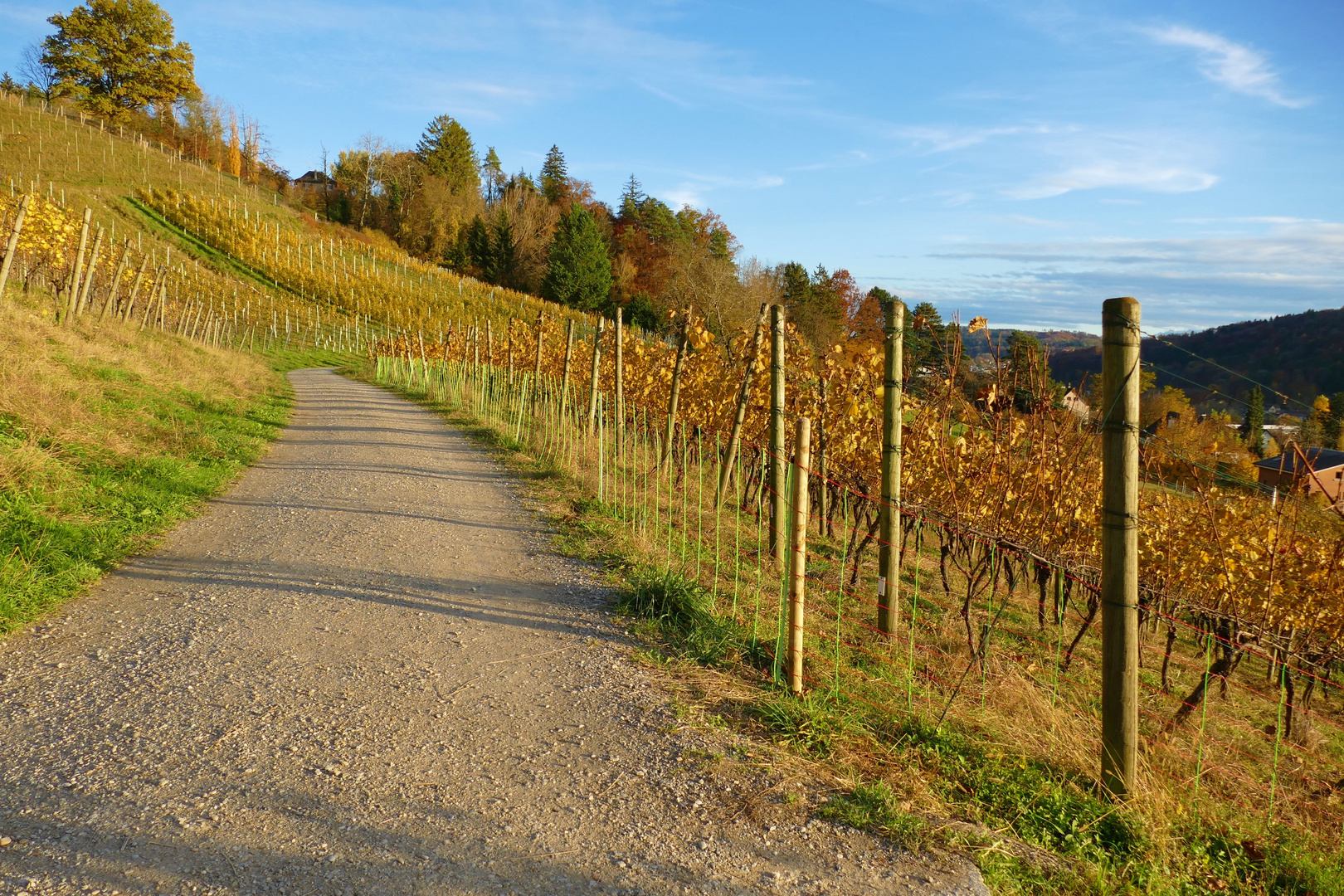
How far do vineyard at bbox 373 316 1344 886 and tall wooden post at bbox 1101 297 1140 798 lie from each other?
0.14m

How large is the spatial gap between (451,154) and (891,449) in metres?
78.0

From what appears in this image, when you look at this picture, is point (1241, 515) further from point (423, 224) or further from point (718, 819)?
point (423, 224)

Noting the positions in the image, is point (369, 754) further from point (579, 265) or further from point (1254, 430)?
point (579, 265)

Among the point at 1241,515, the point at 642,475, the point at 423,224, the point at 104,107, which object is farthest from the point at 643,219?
the point at 1241,515

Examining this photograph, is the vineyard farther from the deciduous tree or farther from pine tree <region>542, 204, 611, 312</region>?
the deciduous tree

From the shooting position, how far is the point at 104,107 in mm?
61344

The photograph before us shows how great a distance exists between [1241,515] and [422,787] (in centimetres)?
849

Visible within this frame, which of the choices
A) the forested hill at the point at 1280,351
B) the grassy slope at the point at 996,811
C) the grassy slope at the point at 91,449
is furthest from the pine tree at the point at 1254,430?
the forested hill at the point at 1280,351

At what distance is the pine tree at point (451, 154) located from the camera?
2854 inches

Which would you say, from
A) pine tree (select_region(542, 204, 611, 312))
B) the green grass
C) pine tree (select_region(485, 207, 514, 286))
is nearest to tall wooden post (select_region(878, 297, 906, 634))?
the green grass

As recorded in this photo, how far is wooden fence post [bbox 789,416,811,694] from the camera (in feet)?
12.9

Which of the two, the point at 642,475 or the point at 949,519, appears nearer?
the point at 949,519

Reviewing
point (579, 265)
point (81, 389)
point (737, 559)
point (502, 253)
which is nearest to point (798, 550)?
point (737, 559)

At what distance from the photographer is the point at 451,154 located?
7450 centimetres
